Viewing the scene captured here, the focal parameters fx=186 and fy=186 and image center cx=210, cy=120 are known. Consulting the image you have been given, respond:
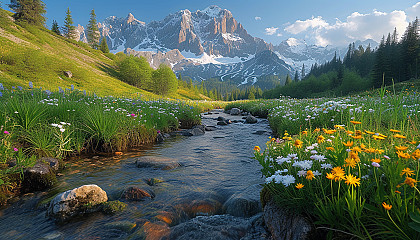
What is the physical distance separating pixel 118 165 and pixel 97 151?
1.60 m

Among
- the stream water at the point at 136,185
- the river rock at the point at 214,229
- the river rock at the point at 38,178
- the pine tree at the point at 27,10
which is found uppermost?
the pine tree at the point at 27,10

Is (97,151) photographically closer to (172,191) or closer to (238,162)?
(172,191)

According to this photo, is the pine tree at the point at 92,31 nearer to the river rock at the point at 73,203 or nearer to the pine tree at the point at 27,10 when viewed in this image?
the pine tree at the point at 27,10

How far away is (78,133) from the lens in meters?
6.27

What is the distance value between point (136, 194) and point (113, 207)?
20.9 inches

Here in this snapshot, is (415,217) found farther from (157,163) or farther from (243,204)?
(157,163)

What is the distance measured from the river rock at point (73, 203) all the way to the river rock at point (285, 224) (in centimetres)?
308

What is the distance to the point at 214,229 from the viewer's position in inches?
118

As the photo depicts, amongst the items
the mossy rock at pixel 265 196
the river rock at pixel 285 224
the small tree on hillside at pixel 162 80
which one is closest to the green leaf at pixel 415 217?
the river rock at pixel 285 224

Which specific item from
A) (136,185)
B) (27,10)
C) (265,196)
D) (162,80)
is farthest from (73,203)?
(27,10)

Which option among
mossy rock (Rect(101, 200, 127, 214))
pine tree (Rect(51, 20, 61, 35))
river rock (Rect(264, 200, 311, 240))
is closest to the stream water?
mossy rock (Rect(101, 200, 127, 214))

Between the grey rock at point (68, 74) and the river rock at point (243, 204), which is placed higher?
the grey rock at point (68, 74)

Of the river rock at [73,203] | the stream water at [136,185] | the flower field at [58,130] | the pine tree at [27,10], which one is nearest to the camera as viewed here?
the stream water at [136,185]

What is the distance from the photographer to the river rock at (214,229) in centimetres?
285
